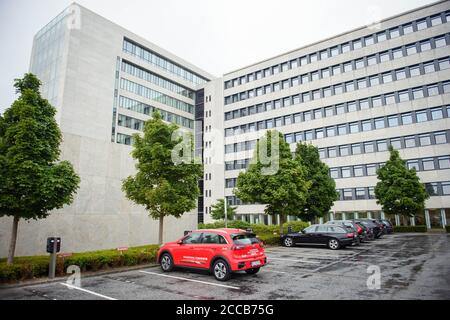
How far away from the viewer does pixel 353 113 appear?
41781 mm

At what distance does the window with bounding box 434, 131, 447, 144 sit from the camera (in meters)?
35.7


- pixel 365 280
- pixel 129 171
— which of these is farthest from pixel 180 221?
pixel 365 280

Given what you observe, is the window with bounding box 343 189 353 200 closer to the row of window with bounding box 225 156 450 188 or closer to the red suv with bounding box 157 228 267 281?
the row of window with bounding box 225 156 450 188

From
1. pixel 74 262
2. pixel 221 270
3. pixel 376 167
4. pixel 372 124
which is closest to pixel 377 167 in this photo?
pixel 376 167

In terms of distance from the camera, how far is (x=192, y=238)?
10.4 meters

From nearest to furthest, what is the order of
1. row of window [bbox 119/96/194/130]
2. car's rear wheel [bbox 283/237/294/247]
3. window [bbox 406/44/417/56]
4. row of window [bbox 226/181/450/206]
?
car's rear wheel [bbox 283/237/294/247] < row of window [bbox 226/181/450/206] < window [bbox 406/44/417/56] < row of window [bbox 119/96/194/130]

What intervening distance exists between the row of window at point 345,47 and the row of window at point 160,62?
29.5 feet

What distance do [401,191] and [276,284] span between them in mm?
28520

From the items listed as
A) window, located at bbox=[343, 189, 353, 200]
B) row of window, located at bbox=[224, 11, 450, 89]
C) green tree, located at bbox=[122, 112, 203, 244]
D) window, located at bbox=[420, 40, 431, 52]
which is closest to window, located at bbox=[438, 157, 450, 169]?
window, located at bbox=[343, 189, 353, 200]

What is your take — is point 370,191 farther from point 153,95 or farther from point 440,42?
point 153,95

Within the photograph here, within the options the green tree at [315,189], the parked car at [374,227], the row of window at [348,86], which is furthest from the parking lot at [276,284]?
the row of window at [348,86]

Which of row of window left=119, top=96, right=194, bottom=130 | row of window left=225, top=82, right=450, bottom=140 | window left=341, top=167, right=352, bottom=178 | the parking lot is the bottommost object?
the parking lot

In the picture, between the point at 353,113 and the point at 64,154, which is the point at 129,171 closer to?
the point at 64,154

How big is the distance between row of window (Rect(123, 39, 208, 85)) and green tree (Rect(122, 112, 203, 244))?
40057 millimetres
